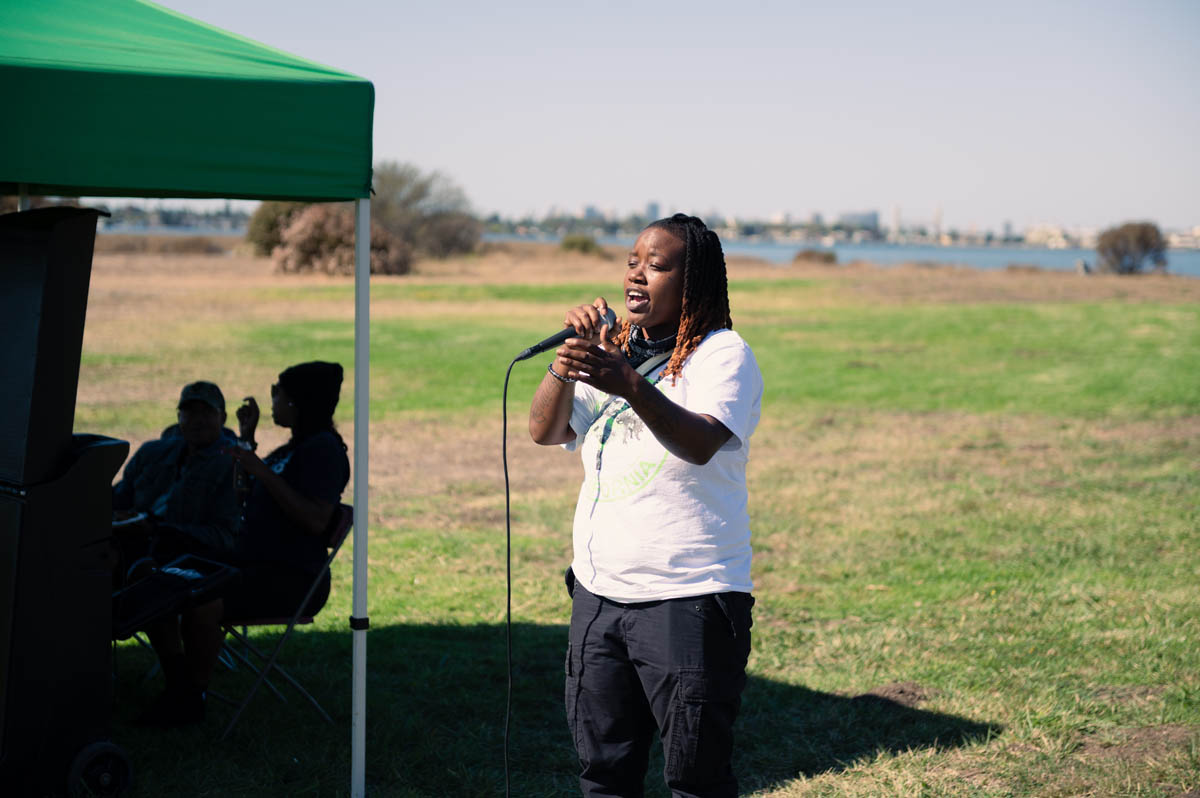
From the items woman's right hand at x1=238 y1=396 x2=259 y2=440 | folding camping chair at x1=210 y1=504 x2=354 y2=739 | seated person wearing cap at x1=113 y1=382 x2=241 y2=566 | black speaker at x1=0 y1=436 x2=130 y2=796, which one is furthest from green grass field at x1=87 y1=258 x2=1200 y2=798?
woman's right hand at x1=238 y1=396 x2=259 y2=440

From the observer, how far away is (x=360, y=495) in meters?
3.78

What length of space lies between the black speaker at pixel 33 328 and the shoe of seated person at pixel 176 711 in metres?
1.37

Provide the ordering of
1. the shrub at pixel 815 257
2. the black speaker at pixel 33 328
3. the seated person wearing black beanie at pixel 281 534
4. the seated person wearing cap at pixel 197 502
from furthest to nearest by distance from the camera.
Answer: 1. the shrub at pixel 815 257
2. the seated person wearing cap at pixel 197 502
3. the seated person wearing black beanie at pixel 281 534
4. the black speaker at pixel 33 328

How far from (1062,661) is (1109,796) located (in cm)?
150

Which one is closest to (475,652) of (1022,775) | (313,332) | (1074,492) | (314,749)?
(314,749)

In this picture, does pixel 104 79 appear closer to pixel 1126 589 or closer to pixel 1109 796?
pixel 1109 796

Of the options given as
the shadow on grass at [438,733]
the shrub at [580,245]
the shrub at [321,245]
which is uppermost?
the shrub at [580,245]

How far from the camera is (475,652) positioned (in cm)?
567

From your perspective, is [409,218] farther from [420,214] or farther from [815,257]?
[815,257]

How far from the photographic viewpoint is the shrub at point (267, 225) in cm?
4631

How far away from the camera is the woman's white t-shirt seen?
8.68ft

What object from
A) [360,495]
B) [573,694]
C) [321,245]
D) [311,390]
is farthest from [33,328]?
[321,245]

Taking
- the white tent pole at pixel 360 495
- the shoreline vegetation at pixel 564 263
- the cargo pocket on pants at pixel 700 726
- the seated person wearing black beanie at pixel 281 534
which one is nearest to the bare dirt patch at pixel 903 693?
the white tent pole at pixel 360 495

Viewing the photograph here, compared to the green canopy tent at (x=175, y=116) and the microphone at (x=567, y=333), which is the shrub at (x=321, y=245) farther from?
the microphone at (x=567, y=333)
